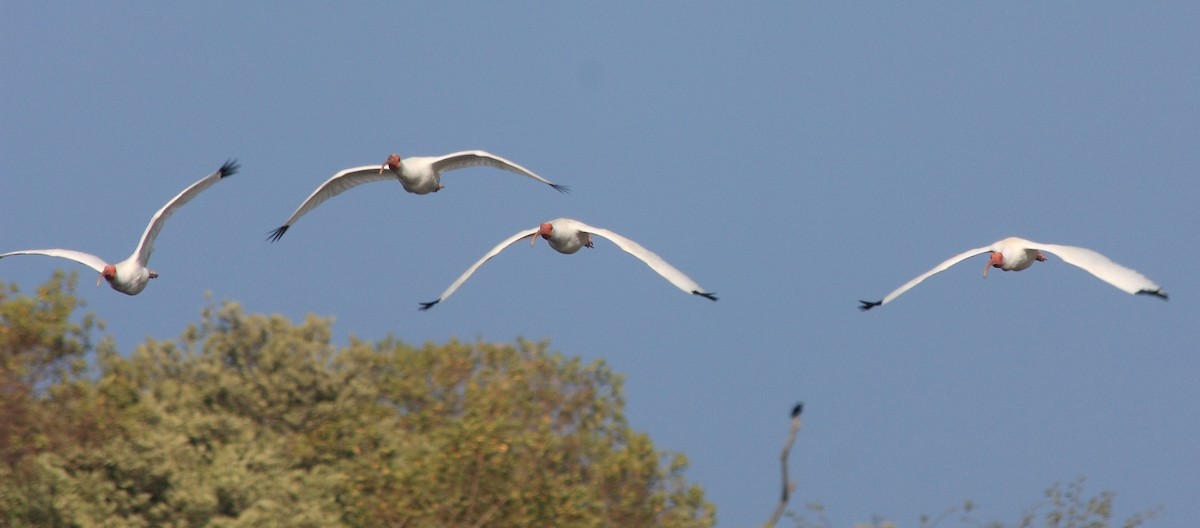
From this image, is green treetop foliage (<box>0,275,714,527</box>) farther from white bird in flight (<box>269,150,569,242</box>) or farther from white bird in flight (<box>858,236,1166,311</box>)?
white bird in flight (<box>858,236,1166,311</box>)

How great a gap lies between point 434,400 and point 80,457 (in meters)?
7.44

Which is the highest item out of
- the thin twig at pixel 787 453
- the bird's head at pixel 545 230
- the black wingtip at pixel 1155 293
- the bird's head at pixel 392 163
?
the bird's head at pixel 392 163

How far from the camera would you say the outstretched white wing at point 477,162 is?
2283 cm

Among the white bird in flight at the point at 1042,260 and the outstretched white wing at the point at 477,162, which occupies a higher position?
the outstretched white wing at the point at 477,162

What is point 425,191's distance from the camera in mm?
23406

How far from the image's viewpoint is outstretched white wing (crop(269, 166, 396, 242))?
2392cm

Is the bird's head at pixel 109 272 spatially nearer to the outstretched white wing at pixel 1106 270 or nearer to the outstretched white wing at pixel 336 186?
the outstretched white wing at pixel 336 186

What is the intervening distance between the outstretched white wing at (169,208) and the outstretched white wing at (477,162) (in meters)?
2.95

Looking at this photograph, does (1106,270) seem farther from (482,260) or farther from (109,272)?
(109,272)

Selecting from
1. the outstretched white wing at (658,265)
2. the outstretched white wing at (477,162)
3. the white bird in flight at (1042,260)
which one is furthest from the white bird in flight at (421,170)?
the white bird in flight at (1042,260)

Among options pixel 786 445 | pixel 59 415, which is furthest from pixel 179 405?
pixel 786 445

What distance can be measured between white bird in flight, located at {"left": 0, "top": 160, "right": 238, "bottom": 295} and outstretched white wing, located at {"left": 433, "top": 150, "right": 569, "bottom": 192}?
3.02m

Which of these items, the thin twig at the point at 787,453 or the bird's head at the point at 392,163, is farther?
the bird's head at the point at 392,163

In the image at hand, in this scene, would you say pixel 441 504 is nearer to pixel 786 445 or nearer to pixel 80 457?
pixel 80 457
